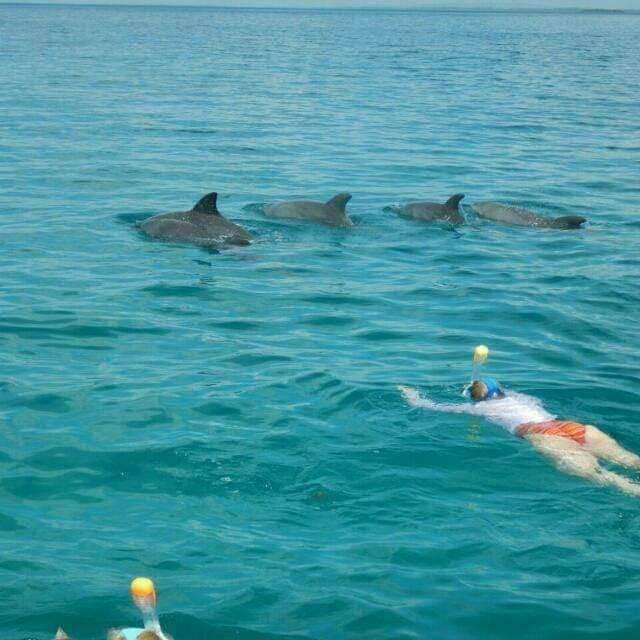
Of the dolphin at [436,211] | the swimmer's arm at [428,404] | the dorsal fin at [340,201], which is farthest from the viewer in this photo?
the dolphin at [436,211]

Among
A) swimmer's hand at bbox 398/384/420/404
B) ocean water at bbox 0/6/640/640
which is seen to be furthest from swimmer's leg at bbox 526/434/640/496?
swimmer's hand at bbox 398/384/420/404

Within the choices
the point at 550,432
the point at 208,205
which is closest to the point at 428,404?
the point at 550,432

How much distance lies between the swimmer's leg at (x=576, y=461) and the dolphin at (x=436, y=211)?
1107 cm

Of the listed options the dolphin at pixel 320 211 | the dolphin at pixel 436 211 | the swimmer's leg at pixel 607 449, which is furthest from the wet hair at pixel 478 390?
the dolphin at pixel 436 211

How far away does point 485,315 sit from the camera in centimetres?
1597

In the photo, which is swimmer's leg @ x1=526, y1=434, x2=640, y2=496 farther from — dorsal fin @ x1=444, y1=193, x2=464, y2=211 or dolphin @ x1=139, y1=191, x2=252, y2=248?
dorsal fin @ x1=444, y1=193, x2=464, y2=211

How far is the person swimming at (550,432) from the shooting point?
405 inches

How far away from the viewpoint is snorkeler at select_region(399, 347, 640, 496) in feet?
33.8

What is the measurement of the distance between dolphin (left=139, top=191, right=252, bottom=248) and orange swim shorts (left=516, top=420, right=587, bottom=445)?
8.78 m

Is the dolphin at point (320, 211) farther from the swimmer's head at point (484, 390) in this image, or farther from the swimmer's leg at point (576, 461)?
the swimmer's leg at point (576, 461)

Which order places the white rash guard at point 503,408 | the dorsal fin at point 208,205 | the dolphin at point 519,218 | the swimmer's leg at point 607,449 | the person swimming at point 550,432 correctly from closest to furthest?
the person swimming at point 550,432 < the swimmer's leg at point 607,449 < the white rash guard at point 503,408 < the dorsal fin at point 208,205 < the dolphin at point 519,218

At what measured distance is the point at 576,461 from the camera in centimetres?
1037

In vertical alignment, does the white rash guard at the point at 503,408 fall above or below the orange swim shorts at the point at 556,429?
above

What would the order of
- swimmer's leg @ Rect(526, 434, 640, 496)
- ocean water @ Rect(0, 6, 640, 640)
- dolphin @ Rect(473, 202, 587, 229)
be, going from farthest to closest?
1. dolphin @ Rect(473, 202, 587, 229)
2. swimmer's leg @ Rect(526, 434, 640, 496)
3. ocean water @ Rect(0, 6, 640, 640)
